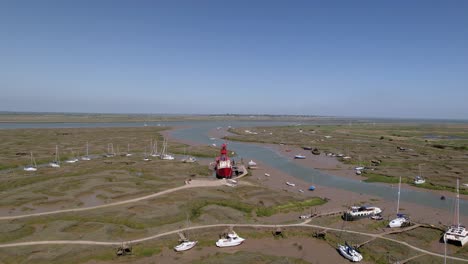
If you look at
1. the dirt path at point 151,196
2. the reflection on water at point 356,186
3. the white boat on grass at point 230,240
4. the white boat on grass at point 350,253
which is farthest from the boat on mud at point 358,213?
the dirt path at point 151,196

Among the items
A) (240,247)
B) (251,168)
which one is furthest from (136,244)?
(251,168)

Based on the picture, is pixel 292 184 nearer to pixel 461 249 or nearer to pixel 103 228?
pixel 461 249

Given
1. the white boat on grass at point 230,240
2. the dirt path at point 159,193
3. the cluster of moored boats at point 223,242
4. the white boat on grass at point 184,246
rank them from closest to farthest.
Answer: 1. the white boat on grass at point 184,246
2. the cluster of moored boats at point 223,242
3. the white boat on grass at point 230,240
4. the dirt path at point 159,193


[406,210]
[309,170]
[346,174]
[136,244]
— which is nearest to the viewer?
[136,244]

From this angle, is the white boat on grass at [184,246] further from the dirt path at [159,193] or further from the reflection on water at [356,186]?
the reflection on water at [356,186]

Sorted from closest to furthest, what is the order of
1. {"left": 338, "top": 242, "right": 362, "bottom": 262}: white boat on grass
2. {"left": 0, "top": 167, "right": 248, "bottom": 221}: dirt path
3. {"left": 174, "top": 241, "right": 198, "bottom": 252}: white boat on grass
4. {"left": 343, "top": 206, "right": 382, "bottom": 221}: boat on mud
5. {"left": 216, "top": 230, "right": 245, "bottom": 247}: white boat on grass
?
1. {"left": 338, "top": 242, "right": 362, "bottom": 262}: white boat on grass
2. {"left": 174, "top": 241, "right": 198, "bottom": 252}: white boat on grass
3. {"left": 216, "top": 230, "right": 245, "bottom": 247}: white boat on grass
4. {"left": 0, "top": 167, "right": 248, "bottom": 221}: dirt path
5. {"left": 343, "top": 206, "right": 382, "bottom": 221}: boat on mud

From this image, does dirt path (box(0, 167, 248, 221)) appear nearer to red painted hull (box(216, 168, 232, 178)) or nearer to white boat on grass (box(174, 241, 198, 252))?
red painted hull (box(216, 168, 232, 178))

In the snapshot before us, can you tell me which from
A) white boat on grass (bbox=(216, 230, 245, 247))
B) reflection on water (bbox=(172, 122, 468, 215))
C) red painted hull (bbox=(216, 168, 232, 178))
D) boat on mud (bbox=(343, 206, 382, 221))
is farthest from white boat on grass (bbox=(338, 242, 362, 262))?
red painted hull (bbox=(216, 168, 232, 178))

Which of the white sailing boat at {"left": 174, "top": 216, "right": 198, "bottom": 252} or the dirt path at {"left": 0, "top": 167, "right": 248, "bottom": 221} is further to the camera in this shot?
the dirt path at {"left": 0, "top": 167, "right": 248, "bottom": 221}
